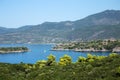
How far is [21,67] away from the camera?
64.0 metres

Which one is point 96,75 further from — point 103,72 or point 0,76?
point 0,76

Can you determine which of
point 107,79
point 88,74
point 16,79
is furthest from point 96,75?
point 16,79

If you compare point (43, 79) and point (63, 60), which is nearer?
point (43, 79)

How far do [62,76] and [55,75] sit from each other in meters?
1.73

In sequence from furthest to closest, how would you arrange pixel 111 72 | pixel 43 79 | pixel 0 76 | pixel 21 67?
pixel 21 67 < pixel 0 76 < pixel 43 79 < pixel 111 72

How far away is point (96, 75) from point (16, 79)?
42.6 feet

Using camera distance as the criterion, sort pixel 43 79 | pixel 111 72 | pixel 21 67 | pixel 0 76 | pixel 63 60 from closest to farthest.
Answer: pixel 111 72
pixel 43 79
pixel 0 76
pixel 21 67
pixel 63 60

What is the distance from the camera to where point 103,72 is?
123 ft

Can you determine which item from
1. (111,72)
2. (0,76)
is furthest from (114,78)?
(0,76)

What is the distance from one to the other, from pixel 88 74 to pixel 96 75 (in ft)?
4.49

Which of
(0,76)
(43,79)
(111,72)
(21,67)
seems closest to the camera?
(111,72)

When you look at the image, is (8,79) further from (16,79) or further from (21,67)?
A: (21,67)

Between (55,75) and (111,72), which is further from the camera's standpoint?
(55,75)

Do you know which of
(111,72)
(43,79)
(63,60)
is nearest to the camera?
(111,72)
